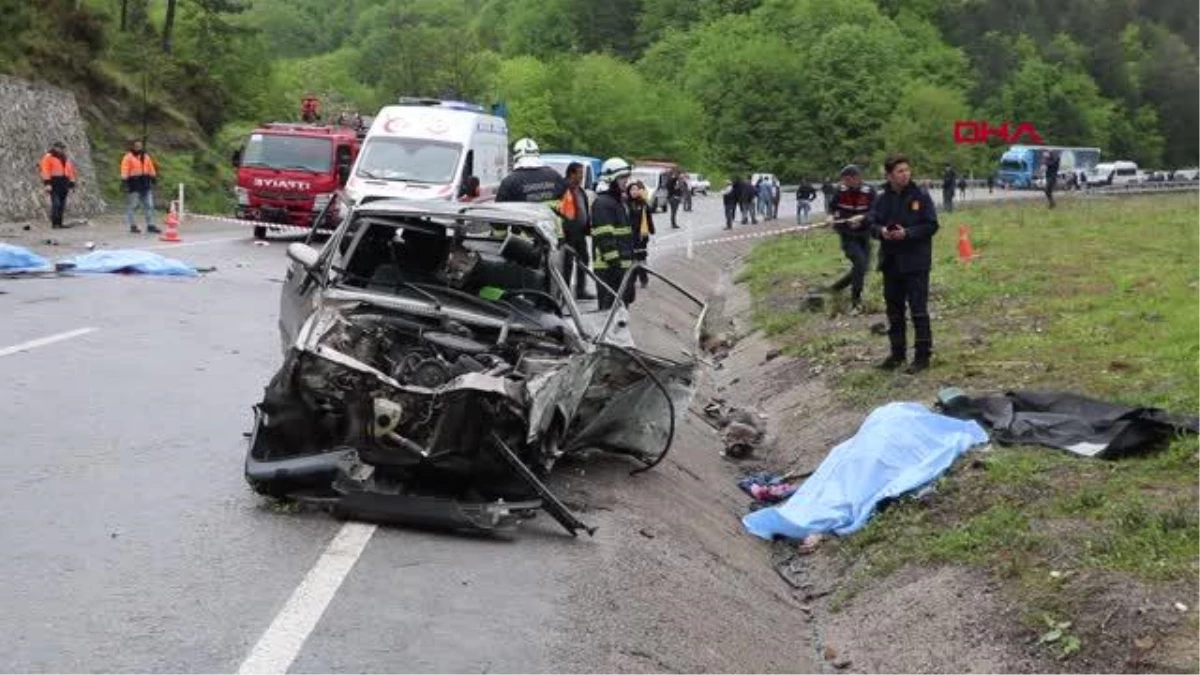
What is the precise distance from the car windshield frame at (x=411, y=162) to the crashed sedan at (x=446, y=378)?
13.6 metres

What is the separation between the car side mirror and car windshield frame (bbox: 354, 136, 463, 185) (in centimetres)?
1390

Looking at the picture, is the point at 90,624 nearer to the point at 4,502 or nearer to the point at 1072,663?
the point at 4,502

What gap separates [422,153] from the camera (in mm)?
23000

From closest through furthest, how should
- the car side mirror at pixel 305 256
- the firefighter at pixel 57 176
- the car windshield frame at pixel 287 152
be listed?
the car side mirror at pixel 305 256, the firefighter at pixel 57 176, the car windshield frame at pixel 287 152

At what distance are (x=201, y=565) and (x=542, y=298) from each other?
10.7 feet

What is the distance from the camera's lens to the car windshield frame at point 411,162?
22672mm

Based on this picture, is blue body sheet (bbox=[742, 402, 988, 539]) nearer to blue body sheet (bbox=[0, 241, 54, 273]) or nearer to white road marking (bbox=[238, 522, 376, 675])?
white road marking (bbox=[238, 522, 376, 675])

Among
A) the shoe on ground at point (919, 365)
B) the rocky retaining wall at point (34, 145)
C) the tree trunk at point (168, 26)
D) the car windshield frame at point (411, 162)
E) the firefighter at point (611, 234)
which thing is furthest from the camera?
the tree trunk at point (168, 26)

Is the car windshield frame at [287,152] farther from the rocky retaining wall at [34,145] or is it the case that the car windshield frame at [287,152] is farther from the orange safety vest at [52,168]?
the rocky retaining wall at [34,145]

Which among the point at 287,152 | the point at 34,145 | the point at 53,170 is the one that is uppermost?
the point at 34,145

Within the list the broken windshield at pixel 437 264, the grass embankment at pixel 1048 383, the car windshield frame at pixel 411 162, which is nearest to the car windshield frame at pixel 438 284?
the broken windshield at pixel 437 264

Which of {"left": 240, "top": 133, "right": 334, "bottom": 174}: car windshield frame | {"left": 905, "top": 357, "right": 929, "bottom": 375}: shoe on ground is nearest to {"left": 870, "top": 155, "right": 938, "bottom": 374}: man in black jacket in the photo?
{"left": 905, "top": 357, "right": 929, "bottom": 375}: shoe on ground

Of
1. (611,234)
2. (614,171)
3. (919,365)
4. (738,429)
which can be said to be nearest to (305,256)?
(738,429)

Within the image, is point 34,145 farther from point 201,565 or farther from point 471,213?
point 201,565
